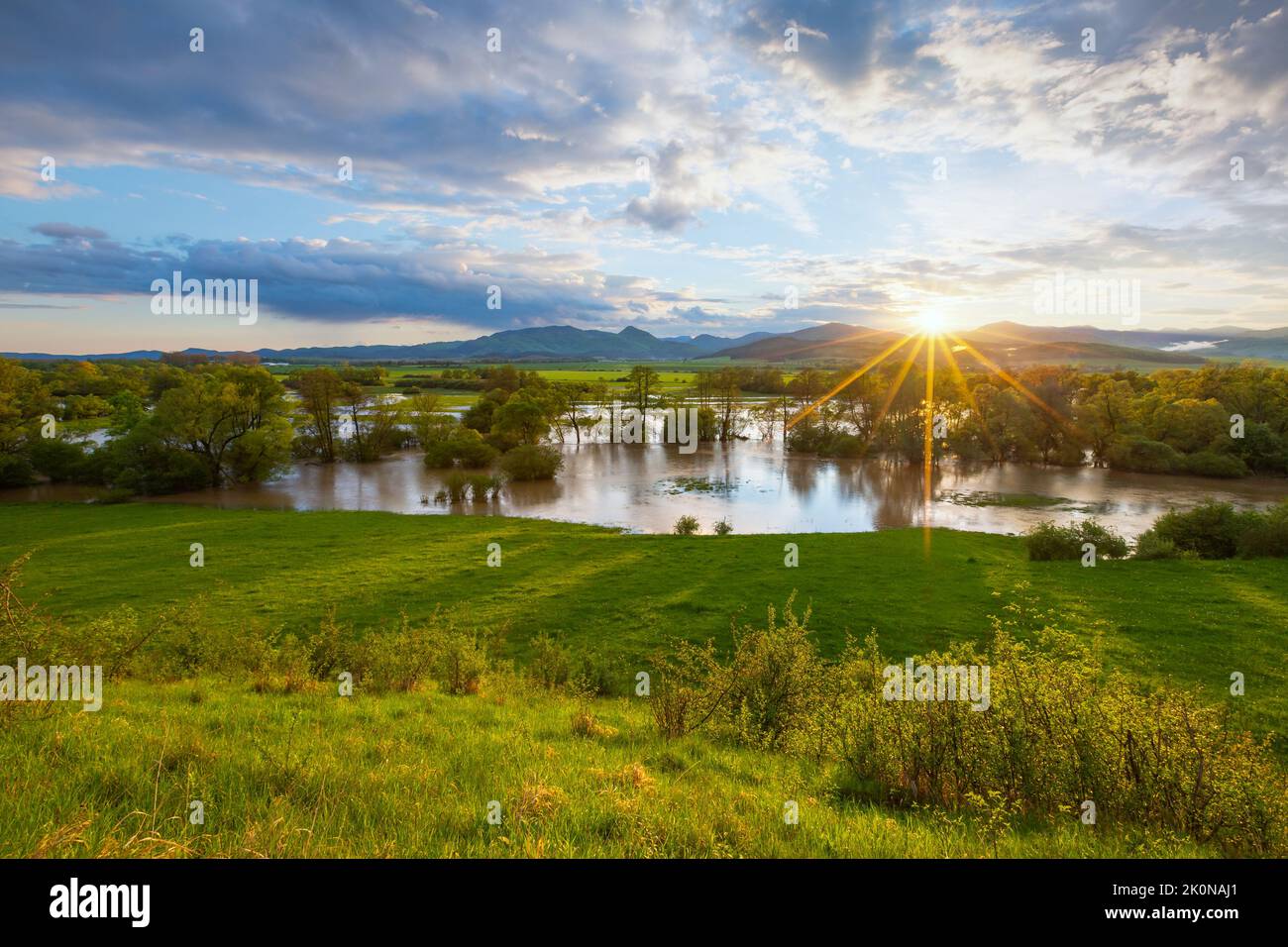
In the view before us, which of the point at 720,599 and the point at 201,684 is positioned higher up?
the point at 201,684

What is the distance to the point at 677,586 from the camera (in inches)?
902

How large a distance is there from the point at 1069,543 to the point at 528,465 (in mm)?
40562

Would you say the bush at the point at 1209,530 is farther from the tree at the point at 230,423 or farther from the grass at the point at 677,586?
the tree at the point at 230,423

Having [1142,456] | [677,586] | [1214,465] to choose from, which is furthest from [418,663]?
[1214,465]

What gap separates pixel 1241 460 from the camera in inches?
1876

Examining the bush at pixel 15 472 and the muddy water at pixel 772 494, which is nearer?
the muddy water at pixel 772 494

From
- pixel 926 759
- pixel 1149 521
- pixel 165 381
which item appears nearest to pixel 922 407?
pixel 1149 521

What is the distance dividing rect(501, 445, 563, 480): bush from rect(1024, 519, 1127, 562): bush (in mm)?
38055

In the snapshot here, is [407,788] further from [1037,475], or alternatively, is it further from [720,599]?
[1037,475]

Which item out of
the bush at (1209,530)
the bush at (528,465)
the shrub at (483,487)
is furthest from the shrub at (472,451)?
the bush at (1209,530)

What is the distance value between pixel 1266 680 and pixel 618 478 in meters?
44.2

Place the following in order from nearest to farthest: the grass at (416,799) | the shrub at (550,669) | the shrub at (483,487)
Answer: the grass at (416,799) → the shrub at (550,669) → the shrub at (483,487)

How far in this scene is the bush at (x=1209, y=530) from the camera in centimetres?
2761

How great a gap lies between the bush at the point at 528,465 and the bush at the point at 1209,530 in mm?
43617
